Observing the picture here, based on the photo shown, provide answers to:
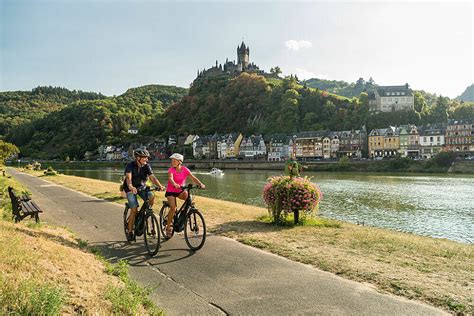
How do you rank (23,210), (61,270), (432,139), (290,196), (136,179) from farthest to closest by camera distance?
1. (432,139)
2. (290,196)
3. (23,210)
4. (136,179)
5. (61,270)

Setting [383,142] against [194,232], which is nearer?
[194,232]

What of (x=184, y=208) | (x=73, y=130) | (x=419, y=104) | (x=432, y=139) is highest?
(x=419, y=104)

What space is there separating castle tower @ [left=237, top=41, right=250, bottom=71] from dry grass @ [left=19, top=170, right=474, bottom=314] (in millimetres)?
191911

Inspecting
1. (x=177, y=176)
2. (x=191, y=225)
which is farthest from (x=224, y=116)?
Result: (x=191, y=225)

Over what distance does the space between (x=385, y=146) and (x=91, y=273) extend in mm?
97615

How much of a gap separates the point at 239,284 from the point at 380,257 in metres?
3.41

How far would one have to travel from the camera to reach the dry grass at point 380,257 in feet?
18.4

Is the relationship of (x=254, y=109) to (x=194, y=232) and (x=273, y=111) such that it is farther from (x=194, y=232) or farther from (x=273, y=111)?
(x=194, y=232)

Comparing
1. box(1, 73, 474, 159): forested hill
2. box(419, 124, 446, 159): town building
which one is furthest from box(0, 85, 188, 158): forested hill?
box(419, 124, 446, 159): town building

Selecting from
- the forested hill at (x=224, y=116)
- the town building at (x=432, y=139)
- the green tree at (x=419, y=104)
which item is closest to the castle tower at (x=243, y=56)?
the forested hill at (x=224, y=116)

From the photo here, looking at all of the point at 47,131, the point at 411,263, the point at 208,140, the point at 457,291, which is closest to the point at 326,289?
the point at 457,291

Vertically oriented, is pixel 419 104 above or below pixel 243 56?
below

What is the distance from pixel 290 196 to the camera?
11.3m

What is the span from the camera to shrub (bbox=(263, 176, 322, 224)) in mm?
11297
